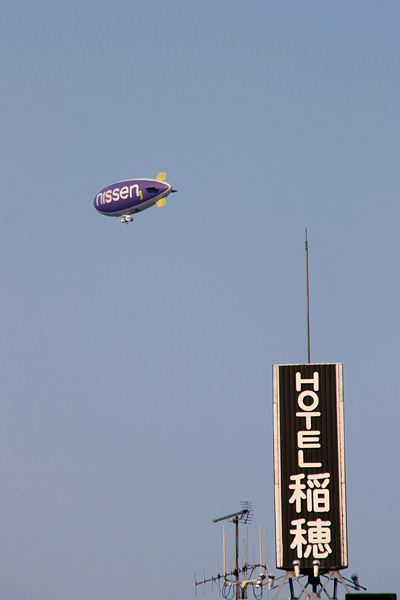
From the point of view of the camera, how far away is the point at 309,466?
6962cm

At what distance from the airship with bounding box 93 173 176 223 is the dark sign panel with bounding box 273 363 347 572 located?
251 ft

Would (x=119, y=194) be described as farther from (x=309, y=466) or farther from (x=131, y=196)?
(x=309, y=466)

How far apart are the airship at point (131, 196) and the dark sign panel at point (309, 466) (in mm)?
76539

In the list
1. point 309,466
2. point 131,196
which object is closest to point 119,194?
point 131,196

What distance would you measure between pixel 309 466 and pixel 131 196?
8068cm

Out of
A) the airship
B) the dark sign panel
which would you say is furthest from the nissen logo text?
the dark sign panel

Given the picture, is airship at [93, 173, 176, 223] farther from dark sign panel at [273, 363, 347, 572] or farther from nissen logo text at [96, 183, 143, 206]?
dark sign panel at [273, 363, 347, 572]

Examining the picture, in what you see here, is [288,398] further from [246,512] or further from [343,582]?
[246,512]

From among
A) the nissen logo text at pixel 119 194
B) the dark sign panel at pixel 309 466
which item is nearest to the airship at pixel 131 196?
the nissen logo text at pixel 119 194

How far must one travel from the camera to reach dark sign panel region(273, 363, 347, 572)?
226 feet

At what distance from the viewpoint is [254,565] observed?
98.9 m

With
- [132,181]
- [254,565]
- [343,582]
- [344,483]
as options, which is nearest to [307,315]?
[344,483]

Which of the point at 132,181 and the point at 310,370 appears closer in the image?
the point at 310,370

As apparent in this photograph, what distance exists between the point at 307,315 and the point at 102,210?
3160 inches
